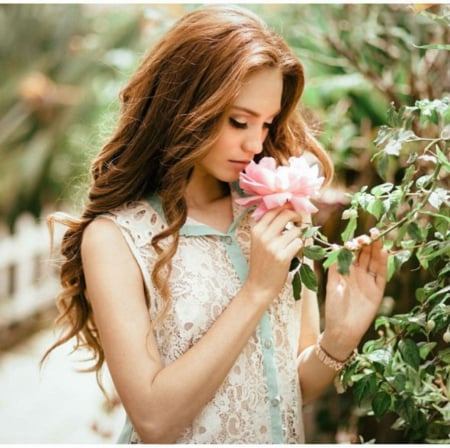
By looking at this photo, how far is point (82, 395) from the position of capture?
444 centimetres

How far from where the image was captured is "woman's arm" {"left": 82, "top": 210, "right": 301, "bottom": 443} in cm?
146

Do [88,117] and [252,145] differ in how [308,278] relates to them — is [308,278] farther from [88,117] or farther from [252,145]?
[88,117]

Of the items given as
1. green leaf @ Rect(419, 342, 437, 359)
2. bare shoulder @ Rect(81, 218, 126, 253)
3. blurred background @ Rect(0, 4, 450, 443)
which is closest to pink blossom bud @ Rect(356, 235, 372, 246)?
green leaf @ Rect(419, 342, 437, 359)

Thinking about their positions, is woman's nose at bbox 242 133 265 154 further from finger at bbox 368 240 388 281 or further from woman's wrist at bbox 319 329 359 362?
woman's wrist at bbox 319 329 359 362

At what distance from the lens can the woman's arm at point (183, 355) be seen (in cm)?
146

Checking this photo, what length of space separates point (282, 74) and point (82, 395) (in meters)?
3.20

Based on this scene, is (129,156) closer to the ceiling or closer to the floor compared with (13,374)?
closer to the ceiling

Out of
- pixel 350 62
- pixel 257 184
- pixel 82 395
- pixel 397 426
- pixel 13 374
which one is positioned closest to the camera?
pixel 257 184

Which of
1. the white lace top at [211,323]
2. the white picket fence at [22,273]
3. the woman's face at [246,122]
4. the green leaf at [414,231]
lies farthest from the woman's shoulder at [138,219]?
the white picket fence at [22,273]

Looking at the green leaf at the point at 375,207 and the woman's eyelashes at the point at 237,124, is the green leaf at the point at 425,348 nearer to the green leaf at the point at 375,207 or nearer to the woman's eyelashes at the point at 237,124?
the green leaf at the point at 375,207

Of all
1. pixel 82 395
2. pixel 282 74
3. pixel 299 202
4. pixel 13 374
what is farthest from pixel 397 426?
pixel 13 374

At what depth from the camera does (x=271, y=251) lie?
146 cm

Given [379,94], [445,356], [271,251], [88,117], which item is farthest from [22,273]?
[445,356]

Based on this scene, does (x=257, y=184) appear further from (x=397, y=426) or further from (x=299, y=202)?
(x=397, y=426)
